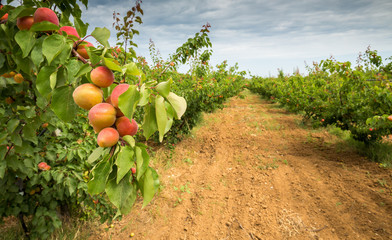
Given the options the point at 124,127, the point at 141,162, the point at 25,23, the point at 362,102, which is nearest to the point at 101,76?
the point at 124,127

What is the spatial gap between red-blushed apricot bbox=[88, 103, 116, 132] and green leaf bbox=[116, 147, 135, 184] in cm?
11

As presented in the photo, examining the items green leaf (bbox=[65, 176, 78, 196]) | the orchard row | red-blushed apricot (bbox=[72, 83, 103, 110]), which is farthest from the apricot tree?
the orchard row

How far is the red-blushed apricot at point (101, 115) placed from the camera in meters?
0.55

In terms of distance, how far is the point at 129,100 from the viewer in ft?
1.71

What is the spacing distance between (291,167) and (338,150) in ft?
5.12

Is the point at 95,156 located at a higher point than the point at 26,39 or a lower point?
lower

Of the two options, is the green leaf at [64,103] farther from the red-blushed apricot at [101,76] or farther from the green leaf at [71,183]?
the green leaf at [71,183]

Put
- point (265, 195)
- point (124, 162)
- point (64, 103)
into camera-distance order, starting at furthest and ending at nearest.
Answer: point (265, 195) < point (64, 103) < point (124, 162)

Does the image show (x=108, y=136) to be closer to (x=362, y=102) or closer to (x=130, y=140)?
(x=130, y=140)

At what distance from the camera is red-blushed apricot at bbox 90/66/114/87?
548 mm

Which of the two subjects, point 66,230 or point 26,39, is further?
point 66,230

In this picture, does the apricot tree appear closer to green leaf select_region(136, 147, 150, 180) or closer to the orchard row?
green leaf select_region(136, 147, 150, 180)

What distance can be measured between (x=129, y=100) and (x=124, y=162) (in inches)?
6.2

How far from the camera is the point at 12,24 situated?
0.72 m
